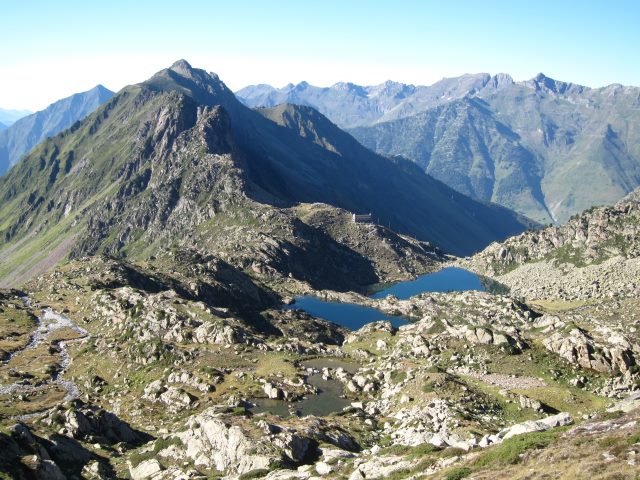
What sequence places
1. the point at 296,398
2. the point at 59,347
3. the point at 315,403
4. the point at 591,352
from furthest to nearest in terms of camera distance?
the point at 59,347
the point at 296,398
the point at 315,403
the point at 591,352

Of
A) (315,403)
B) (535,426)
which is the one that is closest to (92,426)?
(315,403)

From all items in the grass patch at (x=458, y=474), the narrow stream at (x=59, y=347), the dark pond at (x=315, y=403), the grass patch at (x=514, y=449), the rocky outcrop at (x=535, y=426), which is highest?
the grass patch at (x=514, y=449)

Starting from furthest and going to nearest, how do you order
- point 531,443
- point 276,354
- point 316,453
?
point 276,354 < point 316,453 < point 531,443

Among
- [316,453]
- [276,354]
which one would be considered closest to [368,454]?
[316,453]

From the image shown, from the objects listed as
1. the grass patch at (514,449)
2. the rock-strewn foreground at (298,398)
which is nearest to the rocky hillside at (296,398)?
the grass patch at (514,449)

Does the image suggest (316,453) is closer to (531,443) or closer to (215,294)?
(531,443)

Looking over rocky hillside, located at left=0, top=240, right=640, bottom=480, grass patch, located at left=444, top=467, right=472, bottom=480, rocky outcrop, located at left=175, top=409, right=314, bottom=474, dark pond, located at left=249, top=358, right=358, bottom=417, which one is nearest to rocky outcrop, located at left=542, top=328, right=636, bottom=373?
rocky hillside, located at left=0, top=240, right=640, bottom=480

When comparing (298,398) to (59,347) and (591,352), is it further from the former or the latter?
(59,347)

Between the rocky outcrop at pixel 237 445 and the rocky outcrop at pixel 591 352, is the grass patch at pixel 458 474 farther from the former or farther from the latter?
the rocky outcrop at pixel 591 352
